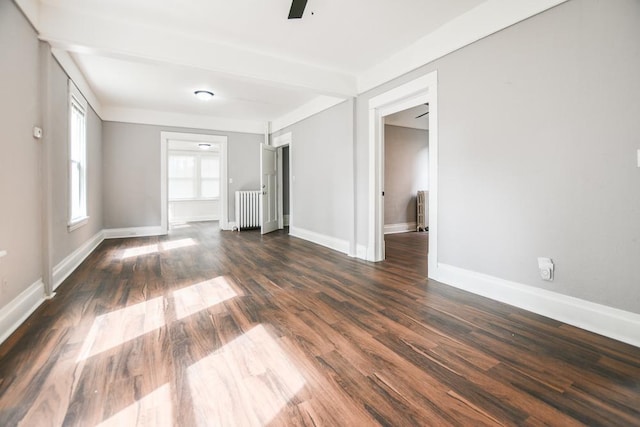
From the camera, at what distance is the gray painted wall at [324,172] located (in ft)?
14.8

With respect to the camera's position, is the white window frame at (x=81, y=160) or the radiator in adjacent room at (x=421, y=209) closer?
the white window frame at (x=81, y=160)

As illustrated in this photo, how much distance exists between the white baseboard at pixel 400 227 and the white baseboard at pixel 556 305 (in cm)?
350

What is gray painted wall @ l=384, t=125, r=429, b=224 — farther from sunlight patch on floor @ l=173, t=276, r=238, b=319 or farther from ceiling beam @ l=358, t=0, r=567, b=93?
sunlight patch on floor @ l=173, t=276, r=238, b=319

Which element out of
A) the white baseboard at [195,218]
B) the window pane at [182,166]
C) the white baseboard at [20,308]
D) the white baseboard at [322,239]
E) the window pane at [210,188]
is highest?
the window pane at [182,166]

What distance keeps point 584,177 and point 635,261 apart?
590mm

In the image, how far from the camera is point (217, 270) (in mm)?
3586

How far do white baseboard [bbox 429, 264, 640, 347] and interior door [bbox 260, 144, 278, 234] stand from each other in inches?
170

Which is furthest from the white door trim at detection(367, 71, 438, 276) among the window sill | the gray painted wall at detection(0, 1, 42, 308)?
the window sill

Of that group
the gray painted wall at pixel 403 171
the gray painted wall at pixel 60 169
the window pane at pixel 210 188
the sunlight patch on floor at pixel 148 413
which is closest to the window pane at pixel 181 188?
the window pane at pixel 210 188

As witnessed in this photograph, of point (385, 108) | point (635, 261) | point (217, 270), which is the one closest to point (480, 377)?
point (635, 261)

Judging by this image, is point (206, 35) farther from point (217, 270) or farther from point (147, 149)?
point (147, 149)

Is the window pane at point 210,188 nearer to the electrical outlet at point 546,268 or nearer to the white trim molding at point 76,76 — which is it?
the white trim molding at point 76,76

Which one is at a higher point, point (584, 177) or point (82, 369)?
point (584, 177)

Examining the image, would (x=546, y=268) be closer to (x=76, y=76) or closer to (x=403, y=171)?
(x=403, y=171)
